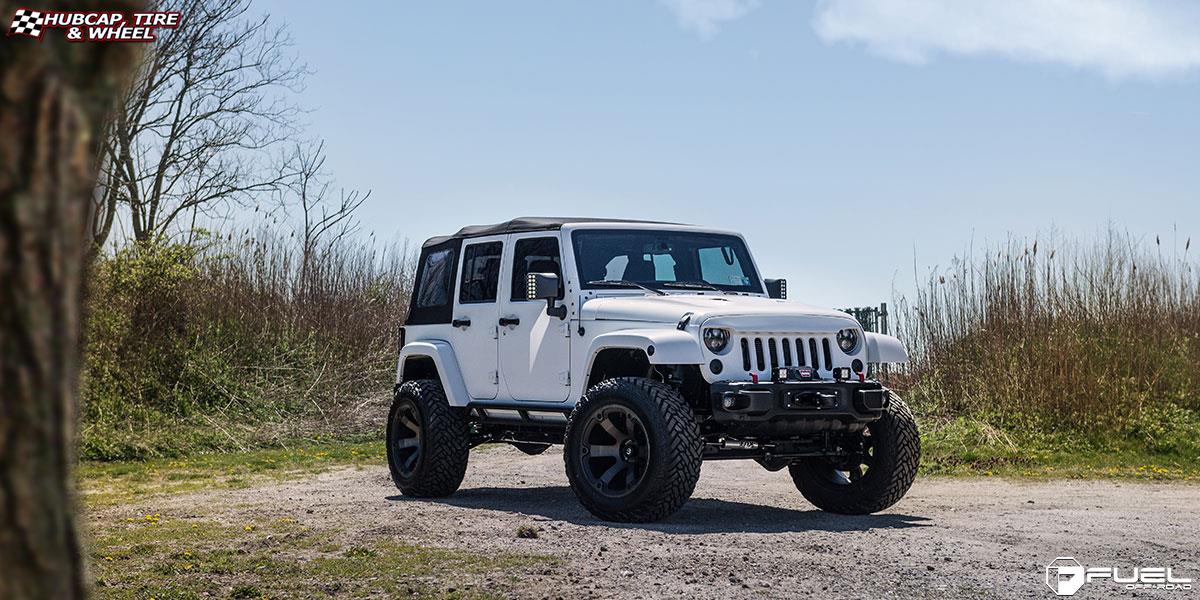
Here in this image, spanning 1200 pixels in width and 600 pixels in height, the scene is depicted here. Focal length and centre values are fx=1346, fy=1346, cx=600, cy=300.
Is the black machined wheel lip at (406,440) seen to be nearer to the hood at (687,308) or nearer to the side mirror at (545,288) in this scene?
the side mirror at (545,288)

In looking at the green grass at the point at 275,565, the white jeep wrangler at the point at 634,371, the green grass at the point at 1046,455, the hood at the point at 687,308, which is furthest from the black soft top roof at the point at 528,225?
the green grass at the point at 1046,455

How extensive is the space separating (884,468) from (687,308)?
1.95 meters

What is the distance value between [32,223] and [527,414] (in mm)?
8198

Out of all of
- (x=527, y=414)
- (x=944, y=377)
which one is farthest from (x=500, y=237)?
(x=944, y=377)

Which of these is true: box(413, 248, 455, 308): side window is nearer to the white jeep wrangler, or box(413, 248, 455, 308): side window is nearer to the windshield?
the white jeep wrangler

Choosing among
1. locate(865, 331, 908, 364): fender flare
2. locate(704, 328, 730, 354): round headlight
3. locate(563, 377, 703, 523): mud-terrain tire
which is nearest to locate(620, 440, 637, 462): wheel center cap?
locate(563, 377, 703, 523): mud-terrain tire

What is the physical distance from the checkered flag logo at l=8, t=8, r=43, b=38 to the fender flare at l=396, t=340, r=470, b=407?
854 cm

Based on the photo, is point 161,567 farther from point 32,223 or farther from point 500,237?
point 32,223

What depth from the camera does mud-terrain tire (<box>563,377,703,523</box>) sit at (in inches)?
345

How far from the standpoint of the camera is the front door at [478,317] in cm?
1084

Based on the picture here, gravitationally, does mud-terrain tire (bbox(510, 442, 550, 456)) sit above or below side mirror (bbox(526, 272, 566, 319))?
below

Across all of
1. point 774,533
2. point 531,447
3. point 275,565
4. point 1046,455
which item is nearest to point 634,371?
point 531,447

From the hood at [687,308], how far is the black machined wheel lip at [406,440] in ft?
7.30

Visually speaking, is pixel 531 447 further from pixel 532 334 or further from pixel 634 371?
pixel 634 371
